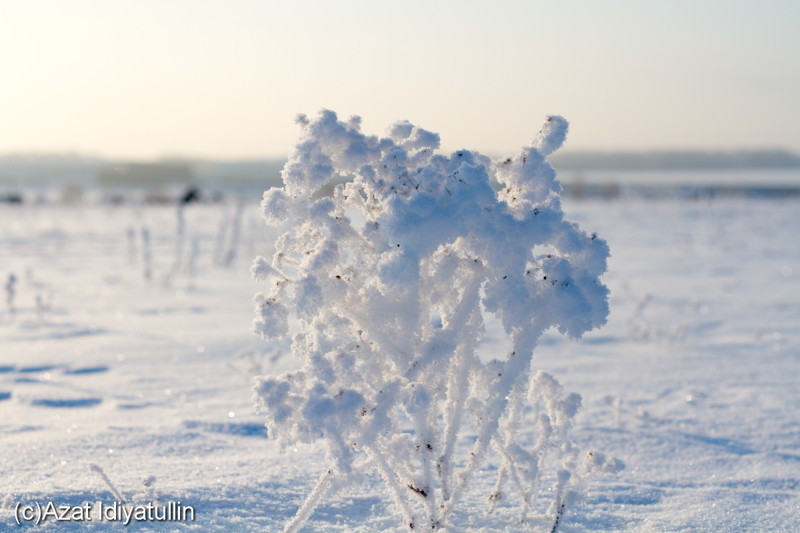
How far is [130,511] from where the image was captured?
2.54 metres

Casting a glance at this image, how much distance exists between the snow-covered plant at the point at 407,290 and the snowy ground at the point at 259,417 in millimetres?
513

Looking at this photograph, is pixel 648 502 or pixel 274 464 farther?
pixel 274 464

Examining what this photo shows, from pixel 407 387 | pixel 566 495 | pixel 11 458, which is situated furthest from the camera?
pixel 11 458

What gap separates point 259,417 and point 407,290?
1901mm

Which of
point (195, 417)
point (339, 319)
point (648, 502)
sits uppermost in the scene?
point (339, 319)

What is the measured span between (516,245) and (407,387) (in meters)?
0.47

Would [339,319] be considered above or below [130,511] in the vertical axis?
above

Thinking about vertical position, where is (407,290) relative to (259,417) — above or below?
above

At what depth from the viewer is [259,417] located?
12.7ft

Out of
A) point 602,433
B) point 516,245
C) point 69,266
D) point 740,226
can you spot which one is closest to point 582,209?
point 740,226

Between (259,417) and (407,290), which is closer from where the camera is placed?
(407,290)

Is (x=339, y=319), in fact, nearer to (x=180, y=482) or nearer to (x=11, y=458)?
(x=180, y=482)

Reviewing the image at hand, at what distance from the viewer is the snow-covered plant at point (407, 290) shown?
2062 millimetres

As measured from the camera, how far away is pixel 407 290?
2215mm
